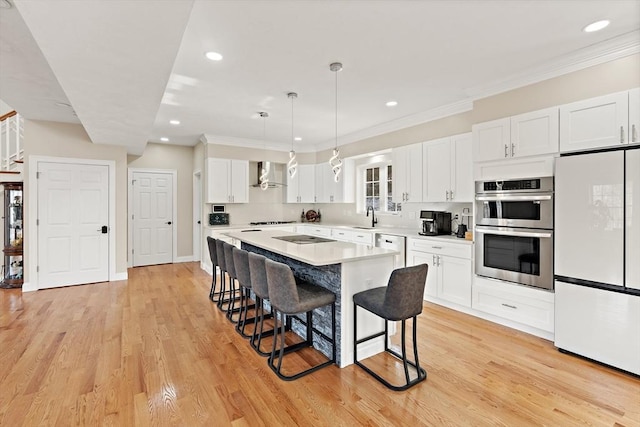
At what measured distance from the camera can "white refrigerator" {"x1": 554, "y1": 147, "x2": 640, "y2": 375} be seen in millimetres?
2373

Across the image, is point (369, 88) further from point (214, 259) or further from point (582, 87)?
point (214, 259)

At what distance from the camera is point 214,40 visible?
246 cm

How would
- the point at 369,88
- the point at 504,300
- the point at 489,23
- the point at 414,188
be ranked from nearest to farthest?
1. the point at 489,23
2. the point at 504,300
3. the point at 369,88
4. the point at 414,188

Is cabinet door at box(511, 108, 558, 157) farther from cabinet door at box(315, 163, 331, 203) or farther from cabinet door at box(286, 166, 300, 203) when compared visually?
cabinet door at box(286, 166, 300, 203)

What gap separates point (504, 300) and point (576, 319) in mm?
652

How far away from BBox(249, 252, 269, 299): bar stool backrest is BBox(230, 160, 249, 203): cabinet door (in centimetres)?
356

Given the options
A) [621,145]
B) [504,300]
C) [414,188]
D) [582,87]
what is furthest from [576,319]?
[414,188]

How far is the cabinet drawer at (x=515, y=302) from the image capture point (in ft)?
9.65

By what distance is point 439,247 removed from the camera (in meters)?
3.91

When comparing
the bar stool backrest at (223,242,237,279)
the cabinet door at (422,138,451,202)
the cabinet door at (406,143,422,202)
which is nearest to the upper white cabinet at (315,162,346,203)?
the cabinet door at (406,143,422,202)

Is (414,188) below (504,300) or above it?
above

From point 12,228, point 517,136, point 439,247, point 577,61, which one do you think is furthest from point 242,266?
point 12,228

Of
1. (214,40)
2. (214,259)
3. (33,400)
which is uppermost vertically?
(214,40)

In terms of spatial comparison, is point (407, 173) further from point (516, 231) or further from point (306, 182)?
point (306, 182)
